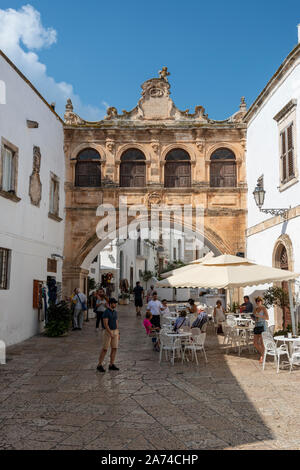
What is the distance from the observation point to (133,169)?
17969mm

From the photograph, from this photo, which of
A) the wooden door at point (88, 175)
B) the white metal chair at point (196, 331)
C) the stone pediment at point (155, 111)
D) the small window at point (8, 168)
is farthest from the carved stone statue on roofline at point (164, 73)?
the white metal chair at point (196, 331)

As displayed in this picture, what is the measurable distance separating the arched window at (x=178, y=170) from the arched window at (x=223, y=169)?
38.9 inches

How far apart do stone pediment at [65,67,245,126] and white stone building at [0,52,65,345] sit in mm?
2338

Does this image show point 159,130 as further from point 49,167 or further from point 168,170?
point 49,167

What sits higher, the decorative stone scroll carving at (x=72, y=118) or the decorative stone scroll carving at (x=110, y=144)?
the decorative stone scroll carving at (x=72, y=118)

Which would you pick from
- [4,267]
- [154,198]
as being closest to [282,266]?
[154,198]

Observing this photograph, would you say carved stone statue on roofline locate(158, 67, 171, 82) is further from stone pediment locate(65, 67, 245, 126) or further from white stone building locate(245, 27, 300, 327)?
white stone building locate(245, 27, 300, 327)

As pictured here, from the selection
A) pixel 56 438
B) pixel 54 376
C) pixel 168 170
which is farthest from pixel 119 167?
pixel 56 438

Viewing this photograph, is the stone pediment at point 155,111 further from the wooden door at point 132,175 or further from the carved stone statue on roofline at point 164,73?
the wooden door at point 132,175

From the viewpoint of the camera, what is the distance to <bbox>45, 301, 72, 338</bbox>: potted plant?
1363cm

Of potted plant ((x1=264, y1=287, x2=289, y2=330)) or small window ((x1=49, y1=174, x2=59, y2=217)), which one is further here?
small window ((x1=49, y1=174, x2=59, y2=217))

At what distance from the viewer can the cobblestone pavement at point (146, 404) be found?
194 inches

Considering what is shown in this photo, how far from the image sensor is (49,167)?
1581cm

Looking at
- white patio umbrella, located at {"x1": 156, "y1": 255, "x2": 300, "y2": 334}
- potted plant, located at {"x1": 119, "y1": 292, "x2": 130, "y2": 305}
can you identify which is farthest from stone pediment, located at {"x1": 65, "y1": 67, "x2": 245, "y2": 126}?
potted plant, located at {"x1": 119, "y1": 292, "x2": 130, "y2": 305}
